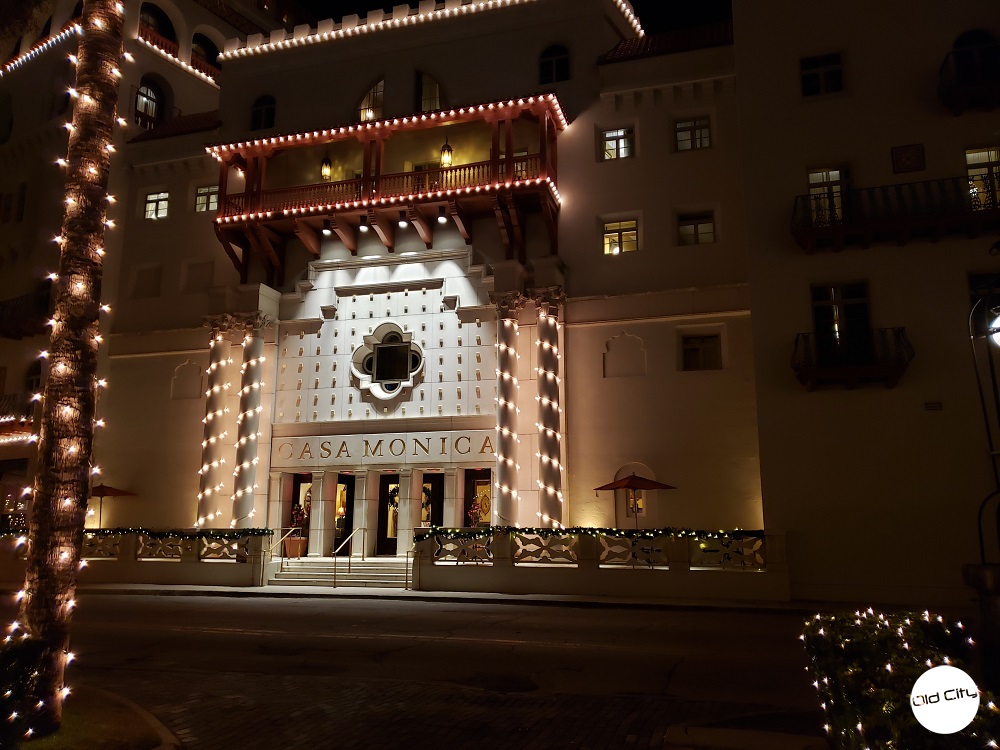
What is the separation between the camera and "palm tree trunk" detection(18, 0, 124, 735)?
260 inches

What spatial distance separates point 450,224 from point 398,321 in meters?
3.89

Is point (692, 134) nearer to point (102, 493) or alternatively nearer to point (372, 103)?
point (372, 103)

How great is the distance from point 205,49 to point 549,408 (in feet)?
91.0

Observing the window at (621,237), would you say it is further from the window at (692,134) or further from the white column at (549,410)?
the window at (692,134)

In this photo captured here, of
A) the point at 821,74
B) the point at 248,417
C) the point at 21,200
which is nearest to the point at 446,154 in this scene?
the point at 248,417

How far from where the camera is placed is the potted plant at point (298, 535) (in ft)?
88.0

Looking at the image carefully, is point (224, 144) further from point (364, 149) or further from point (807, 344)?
point (807, 344)

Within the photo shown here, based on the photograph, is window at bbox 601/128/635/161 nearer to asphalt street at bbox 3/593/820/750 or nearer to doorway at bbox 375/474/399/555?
doorway at bbox 375/474/399/555

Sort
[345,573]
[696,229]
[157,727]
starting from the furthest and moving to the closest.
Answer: [696,229] < [345,573] < [157,727]

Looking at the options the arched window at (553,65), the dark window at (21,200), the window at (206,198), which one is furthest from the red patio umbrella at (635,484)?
the dark window at (21,200)

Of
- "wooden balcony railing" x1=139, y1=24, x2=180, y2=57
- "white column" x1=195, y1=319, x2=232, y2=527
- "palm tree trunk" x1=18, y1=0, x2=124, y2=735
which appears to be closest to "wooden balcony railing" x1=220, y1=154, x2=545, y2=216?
"white column" x1=195, y1=319, x2=232, y2=527

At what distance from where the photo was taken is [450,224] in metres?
27.7

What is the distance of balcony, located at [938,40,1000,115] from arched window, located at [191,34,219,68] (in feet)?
105

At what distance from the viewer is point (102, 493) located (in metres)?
27.8
